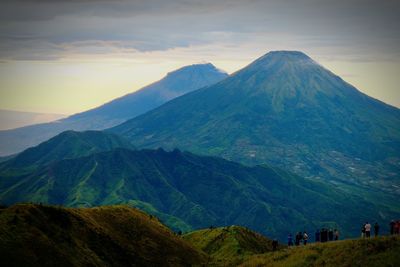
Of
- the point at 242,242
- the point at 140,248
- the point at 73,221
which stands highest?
the point at 73,221

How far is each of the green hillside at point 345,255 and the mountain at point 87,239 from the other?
1732cm

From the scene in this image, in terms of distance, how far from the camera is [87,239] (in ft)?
248

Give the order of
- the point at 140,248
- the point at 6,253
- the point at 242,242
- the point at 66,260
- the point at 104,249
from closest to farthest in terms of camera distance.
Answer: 1. the point at 6,253
2. the point at 66,260
3. the point at 104,249
4. the point at 140,248
5. the point at 242,242

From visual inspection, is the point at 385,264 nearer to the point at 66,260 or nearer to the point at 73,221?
the point at 66,260

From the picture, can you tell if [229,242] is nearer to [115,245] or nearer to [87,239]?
[115,245]

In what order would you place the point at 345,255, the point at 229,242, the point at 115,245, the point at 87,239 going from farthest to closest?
the point at 229,242 < the point at 115,245 < the point at 87,239 < the point at 345,255

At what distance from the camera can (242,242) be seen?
11944cm

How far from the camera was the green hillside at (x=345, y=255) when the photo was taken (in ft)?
187

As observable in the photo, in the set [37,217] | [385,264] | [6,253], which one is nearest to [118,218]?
[37,217]

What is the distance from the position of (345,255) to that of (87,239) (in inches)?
1292

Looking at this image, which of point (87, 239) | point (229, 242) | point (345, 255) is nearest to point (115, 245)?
point (87, 239)

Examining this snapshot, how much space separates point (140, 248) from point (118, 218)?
25.3 feet

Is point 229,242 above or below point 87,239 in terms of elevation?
below

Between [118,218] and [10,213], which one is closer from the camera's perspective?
[10,213]
